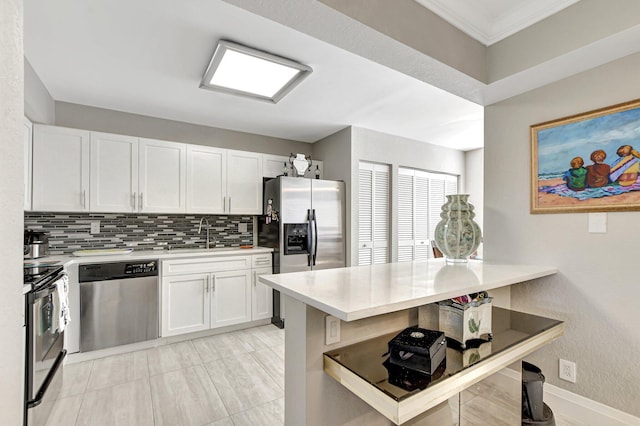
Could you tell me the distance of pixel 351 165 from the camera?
3988mm

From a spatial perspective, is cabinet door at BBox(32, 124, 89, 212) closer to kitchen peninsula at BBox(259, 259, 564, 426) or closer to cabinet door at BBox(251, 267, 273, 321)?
cabinet door at BBox(251, 267, 273, 321)

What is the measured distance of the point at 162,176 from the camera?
3.40 m

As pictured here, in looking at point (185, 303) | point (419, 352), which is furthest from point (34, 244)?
point (419, 352)

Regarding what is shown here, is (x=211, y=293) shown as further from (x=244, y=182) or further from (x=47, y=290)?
(x=47, y=290)

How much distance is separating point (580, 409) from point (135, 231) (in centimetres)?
428

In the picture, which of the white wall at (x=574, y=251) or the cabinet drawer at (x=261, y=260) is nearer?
the white wall at (x=574, y=251)

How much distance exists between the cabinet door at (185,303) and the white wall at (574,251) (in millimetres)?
2843

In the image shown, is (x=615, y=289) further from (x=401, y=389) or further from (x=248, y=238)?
(x=248, y=238)

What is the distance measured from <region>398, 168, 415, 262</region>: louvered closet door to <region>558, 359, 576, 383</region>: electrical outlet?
8.65 ft

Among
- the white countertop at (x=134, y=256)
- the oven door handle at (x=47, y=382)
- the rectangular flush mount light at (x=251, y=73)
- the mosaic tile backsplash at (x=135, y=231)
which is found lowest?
the oven door handle at (x=47, y=382)

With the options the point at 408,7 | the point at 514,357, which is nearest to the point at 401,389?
the point at 514,357

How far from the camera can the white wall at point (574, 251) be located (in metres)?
1.70

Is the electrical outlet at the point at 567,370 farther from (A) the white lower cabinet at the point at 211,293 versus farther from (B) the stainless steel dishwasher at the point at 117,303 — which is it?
(B) the stainless steel dishwasher at the point at 117,303

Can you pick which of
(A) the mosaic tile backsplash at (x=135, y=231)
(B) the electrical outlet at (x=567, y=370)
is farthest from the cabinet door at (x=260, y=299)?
(B) the electrical outlet at (x=567, y=370)
